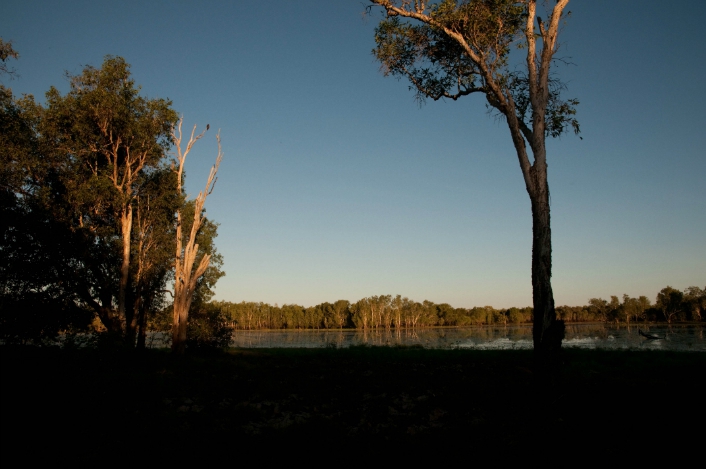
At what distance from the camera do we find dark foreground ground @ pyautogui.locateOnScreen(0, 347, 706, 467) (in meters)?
4.77

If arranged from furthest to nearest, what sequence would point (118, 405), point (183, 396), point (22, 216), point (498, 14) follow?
point (22, 216), point (498, 14), point (183, 396), point (118, 405)

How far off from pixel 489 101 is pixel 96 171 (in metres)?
20.8

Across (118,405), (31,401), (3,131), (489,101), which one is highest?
(3,131)

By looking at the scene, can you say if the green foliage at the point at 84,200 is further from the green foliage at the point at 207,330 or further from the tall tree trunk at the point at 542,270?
the tall tree trunk at the point at 542,270

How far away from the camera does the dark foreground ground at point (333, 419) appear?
15.6 ft

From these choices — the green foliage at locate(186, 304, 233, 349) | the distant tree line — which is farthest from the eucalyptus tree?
the distant tree line

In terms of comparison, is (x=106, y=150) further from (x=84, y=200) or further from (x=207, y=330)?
(x=207, y=330)

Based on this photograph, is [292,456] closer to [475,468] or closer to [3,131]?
[475,468]

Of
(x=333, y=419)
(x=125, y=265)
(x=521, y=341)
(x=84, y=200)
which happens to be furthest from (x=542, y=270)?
(x=521, y=341)

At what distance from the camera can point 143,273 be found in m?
25.4

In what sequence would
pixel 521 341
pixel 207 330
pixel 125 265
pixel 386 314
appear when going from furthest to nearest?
pixel 386 314 → pixel 521 341 → pixel 207 330 → pixel 125 265

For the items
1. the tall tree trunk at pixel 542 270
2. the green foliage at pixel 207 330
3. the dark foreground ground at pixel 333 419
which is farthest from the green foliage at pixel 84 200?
the tall tree trunk at pixel 542 270

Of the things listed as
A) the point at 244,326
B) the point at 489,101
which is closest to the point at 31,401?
the point at 489,101

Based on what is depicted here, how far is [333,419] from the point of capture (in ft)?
21.9
